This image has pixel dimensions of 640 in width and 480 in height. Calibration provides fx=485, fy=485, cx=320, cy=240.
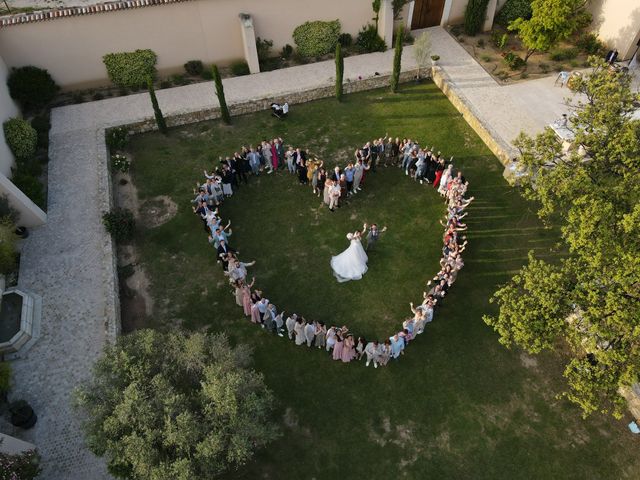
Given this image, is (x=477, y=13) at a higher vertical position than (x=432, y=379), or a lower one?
→ higher

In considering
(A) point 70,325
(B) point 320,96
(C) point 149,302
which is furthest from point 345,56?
(A) point 70,325

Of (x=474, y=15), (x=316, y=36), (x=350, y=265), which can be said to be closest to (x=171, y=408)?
(x=350, y=265)

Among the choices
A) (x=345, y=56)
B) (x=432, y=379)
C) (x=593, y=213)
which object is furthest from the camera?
(x=345, y=56)

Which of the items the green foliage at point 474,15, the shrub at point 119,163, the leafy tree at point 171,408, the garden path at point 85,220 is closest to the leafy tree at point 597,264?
the leafy tree at point 171,408

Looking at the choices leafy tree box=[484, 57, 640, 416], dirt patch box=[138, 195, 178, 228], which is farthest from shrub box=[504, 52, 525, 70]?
dirt patch box=[138, 195, 178, 228]

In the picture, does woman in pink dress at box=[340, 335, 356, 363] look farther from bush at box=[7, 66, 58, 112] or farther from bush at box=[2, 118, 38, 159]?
bush at box=[7, 66, 58, 112]

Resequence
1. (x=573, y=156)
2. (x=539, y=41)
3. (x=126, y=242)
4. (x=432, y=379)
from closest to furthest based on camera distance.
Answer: (x=573, y=156) < (x=432, y=379) < (x=126, y=242) < (x=539, y=41)

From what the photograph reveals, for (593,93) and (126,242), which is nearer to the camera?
(593,93)

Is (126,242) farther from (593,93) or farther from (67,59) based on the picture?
(593,93)
